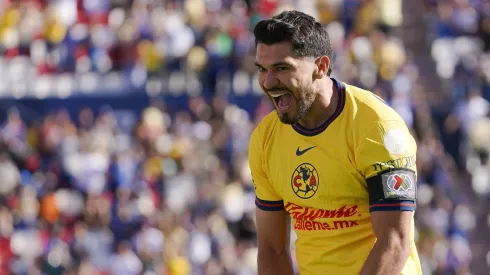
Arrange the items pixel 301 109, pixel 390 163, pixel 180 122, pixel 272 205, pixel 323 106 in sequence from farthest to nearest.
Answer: pixel 180 122
pixel 272 205
pixel 323 106
pixel 301 109
pixel 390 163

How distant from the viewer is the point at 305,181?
4.16 m

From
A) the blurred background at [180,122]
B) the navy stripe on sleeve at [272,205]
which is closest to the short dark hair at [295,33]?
the navy stripe on sleeve at [272,205]

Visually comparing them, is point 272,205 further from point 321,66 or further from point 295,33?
point 295,33

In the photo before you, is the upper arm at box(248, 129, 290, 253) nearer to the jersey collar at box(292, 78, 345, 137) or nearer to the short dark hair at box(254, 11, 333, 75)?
the jersey collar at box(292, 78, 345, 137)

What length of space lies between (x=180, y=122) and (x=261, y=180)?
9.71 metres

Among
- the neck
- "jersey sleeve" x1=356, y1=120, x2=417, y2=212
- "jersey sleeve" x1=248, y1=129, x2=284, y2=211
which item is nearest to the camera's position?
"jersey sleeve" x1=356, y1=120, x2=417, y2=212

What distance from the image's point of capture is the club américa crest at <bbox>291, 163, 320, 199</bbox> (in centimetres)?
412

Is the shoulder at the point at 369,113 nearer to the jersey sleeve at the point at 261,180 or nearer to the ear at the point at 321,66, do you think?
the ear at the point at 321,66

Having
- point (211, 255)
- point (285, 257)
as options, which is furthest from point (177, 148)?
point (285, 257)

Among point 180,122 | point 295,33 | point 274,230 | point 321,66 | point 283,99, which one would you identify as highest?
point 295,33

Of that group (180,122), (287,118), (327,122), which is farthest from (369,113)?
(180,122)

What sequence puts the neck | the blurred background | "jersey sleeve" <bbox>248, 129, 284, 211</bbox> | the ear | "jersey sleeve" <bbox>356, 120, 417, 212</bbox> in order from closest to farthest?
"jersey sleeve" <bbox>356, 120, 417, 212</bbox>, the ear, the neck, "jersey sleeve" <bbox>248, 129, 284, 211</bbox>, the blurred background

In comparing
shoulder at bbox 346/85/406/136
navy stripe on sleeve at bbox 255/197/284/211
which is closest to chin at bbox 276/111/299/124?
shoulder at bbox 346/85/406/136

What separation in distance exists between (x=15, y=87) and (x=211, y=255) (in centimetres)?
469
